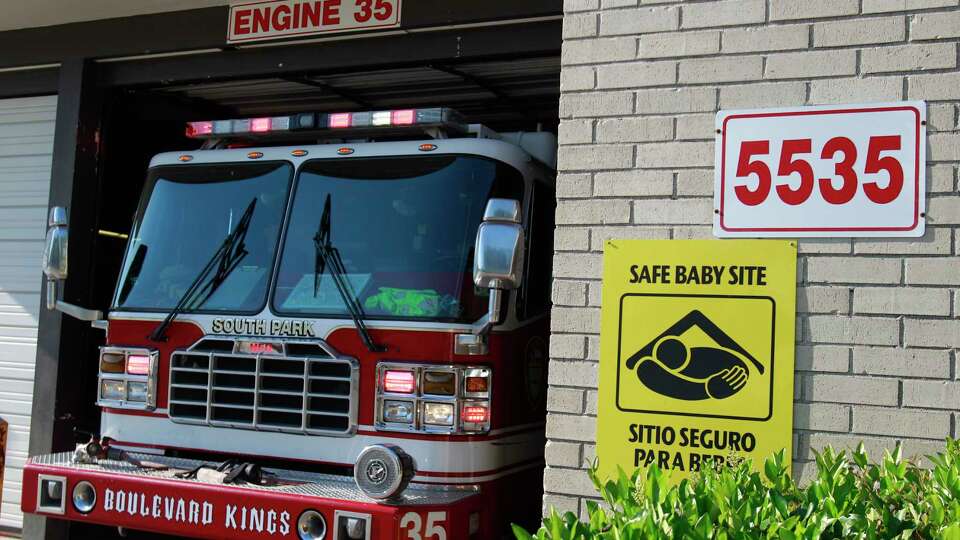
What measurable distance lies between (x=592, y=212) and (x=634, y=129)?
1.25ft

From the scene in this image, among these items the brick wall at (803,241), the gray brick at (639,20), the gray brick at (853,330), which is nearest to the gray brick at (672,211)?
the brick wall at (803,241)

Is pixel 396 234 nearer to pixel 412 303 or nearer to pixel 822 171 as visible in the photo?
pixel 412 303

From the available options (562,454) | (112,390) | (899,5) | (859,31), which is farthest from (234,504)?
(899,5)

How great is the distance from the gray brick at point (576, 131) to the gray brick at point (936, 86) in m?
1.25

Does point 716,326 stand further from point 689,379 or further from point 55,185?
point 55,185

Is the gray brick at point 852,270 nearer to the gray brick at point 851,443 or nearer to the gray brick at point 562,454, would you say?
the gray brick at point 851,443

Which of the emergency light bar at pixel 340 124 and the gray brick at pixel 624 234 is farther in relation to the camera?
the emergency light bar at pixel 340 124

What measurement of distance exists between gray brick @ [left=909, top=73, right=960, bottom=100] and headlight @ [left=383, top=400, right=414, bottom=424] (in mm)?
2649

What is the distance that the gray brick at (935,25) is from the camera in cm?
371

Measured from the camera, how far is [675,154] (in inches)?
159

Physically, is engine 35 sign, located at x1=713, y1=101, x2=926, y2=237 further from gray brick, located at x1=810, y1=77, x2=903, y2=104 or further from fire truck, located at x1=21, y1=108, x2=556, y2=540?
fire truck, located at x1=21, y1=108, x2=556, y2=540

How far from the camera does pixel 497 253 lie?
175 inches

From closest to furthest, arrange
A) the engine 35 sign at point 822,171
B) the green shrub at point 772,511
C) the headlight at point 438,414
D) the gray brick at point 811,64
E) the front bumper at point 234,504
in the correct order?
the green shrub at point 772,511
the engine 35 sign at point 822,171
the gray brick at point 811,64
the front bumper at point 234,504
the headlight at point 438,414

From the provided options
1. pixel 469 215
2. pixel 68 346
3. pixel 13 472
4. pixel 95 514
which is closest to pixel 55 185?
pixel 68 346
